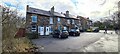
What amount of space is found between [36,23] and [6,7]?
43.0 ft

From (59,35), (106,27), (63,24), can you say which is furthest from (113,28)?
(59,35)

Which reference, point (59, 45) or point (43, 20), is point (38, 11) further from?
point (59, 45)

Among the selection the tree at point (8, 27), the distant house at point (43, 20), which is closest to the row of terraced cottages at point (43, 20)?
the distant house at point (43, 20)

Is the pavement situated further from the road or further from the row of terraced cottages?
the row of terraced cottages

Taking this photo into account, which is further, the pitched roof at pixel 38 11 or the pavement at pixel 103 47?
the pitched roof at pixel 38 11

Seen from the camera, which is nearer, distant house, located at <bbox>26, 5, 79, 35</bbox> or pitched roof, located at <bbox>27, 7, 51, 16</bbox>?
pitched roof, located at <bbox>27, 7, 51, 16</bbox>

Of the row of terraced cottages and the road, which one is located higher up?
the row of terraced cottages

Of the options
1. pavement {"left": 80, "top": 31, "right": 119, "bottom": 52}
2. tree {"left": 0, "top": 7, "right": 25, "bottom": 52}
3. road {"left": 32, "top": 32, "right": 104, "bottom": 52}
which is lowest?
pavement {"left": 80, "top": 31, "right": 119, "bottom": 52}

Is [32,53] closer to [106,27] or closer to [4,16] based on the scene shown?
[4,16]

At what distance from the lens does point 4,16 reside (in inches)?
314

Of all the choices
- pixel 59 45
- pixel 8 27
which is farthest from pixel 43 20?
pixel 8 27

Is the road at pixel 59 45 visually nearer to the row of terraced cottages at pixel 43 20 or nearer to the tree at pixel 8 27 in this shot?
the tree at pixel 8 27

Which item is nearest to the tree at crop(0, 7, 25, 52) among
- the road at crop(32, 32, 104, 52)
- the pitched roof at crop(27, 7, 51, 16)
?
the road at crop(32, 32, 104, 52)

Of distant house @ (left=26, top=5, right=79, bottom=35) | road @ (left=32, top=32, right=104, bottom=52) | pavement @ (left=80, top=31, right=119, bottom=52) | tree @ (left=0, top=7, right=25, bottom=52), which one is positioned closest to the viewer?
A: tree @ (left=0, top=7, right=25, bottom=52)
